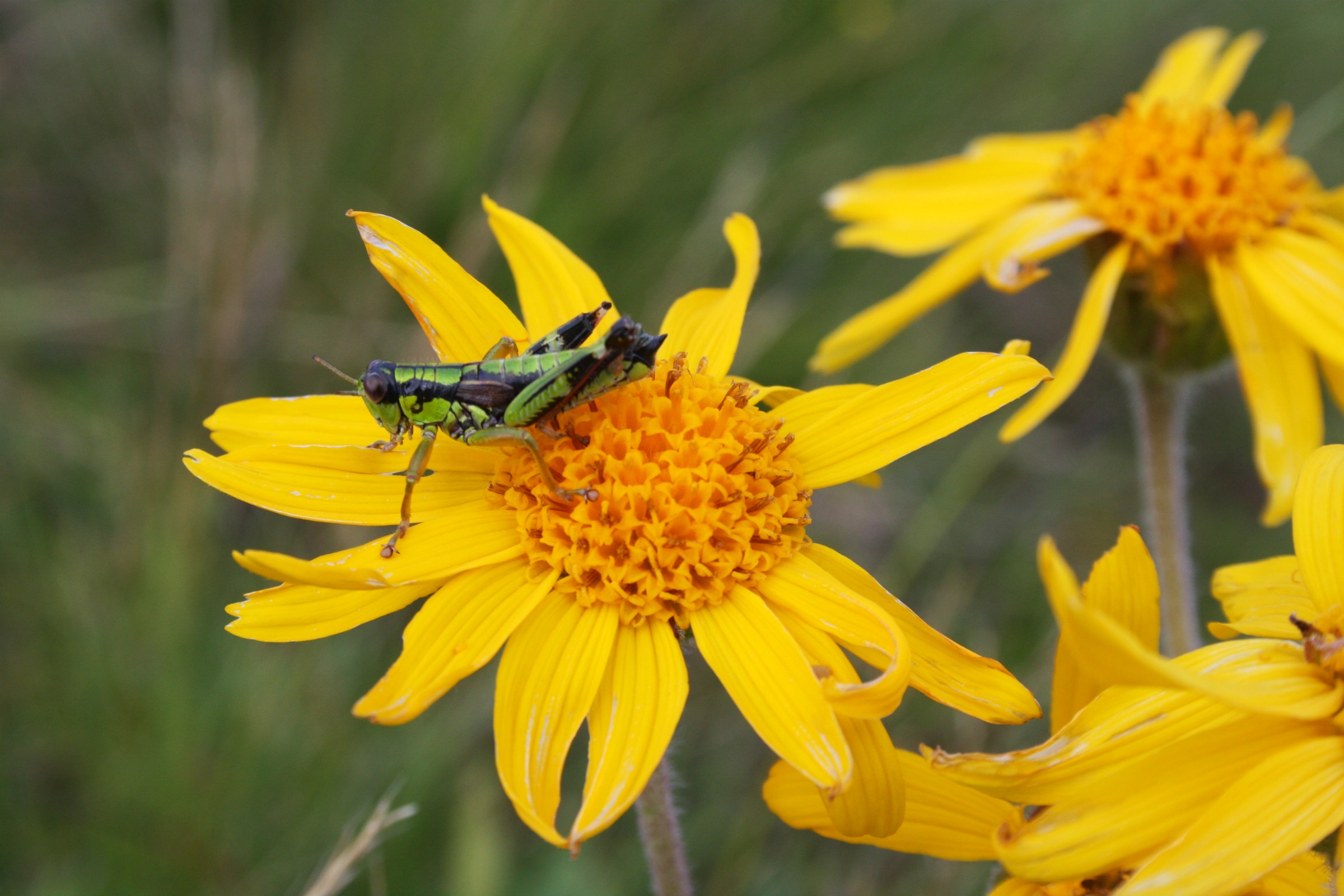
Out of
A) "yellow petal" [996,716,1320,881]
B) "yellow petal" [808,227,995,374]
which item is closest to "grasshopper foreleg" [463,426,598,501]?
"yellow petal" [996,716,1320,881]

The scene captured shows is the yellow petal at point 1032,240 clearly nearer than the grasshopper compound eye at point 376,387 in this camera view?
No

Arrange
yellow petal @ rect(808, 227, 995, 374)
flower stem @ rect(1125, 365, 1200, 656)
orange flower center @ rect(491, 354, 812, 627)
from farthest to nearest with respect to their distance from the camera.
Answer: yellow petal @ rect(808, 227, 995, 374), flower stem @ rect(1125, 365, 1200, 656), orange flower center @ rect(491, 354, 812, 627)

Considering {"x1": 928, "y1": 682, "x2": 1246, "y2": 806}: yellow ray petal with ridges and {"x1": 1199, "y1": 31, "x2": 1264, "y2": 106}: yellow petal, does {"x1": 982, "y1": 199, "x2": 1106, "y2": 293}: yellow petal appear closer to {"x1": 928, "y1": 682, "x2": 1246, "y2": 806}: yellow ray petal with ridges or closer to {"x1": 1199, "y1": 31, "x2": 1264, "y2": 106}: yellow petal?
{"x1": 1199, "y1": 31, "x2": 1264, "y2": 106}: yellow petal

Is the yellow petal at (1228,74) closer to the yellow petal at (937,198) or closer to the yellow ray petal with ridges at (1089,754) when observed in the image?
the yellow petal at (937,198)

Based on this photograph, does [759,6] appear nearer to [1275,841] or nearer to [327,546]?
[327,546]

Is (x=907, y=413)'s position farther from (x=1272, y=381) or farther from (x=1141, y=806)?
(x=1272, y=381)

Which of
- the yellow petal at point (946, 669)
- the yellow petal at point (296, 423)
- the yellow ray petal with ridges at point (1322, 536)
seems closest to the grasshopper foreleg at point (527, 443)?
the yellow petal at point (296, 423)

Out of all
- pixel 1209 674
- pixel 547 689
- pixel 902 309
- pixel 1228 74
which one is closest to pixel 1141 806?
pixel 1209 674
